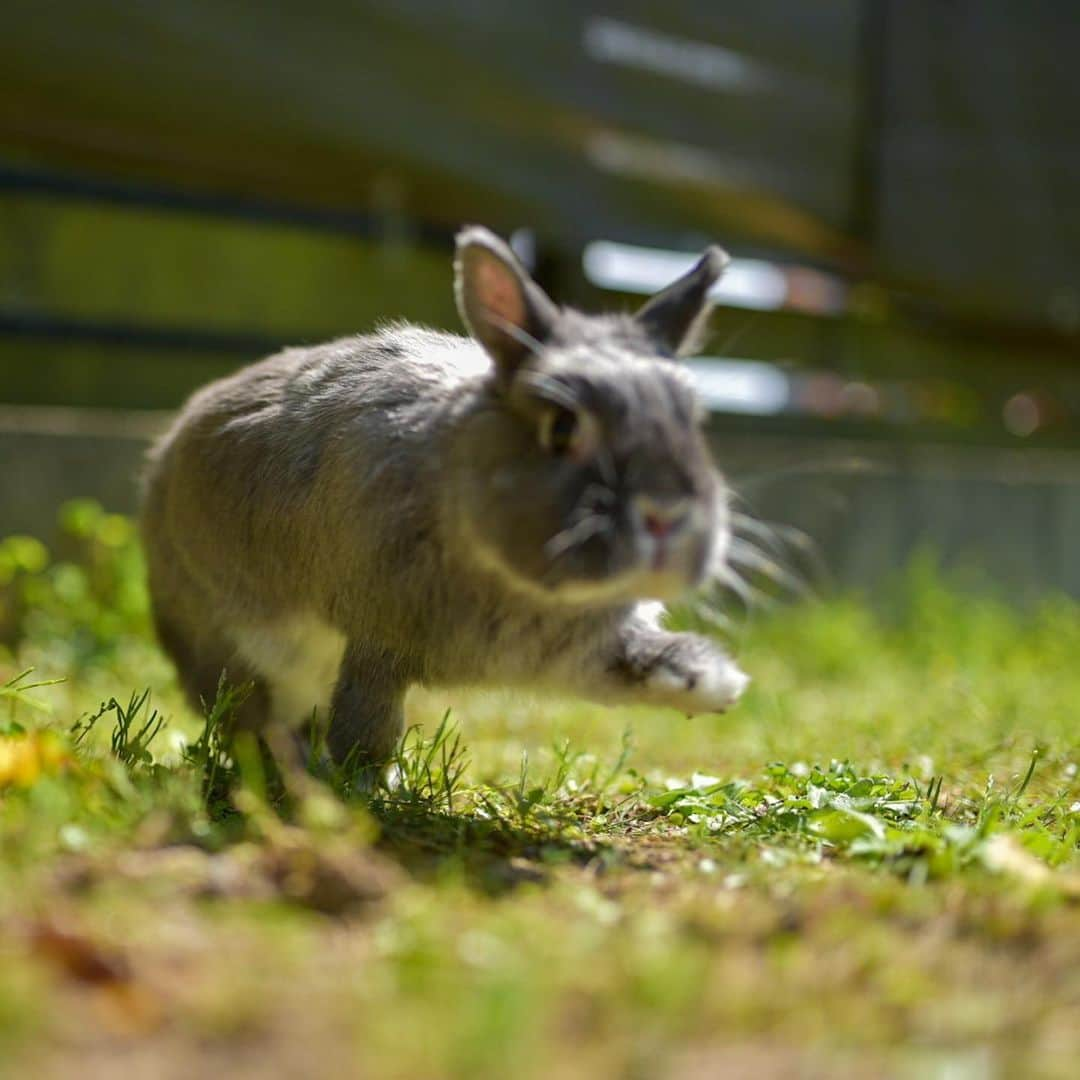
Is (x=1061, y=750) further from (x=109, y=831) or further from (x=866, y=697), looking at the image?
(x=109, y=831)

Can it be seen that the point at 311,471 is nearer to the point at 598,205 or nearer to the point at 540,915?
the point at 540,915

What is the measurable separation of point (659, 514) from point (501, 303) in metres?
0.58

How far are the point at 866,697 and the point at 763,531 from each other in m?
2.11

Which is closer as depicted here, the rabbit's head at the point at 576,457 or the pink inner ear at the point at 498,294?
the rabbit's head at the point at 576,457

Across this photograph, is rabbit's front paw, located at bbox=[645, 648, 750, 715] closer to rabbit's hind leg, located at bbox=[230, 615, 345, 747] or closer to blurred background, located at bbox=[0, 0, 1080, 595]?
rabbit's hind leg, located at bbox=[230, 615, 345, 747]

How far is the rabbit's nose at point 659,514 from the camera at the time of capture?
2.48 meters

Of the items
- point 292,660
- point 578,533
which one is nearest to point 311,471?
point 292,660

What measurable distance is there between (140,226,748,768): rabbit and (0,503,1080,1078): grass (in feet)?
0.90

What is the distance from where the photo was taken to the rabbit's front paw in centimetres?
287

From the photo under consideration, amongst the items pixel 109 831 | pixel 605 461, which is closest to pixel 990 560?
pixel 605 461

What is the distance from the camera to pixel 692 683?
2.87 m

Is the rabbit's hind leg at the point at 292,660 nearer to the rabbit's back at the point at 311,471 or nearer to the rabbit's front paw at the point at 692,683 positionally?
the rabbit's back at the point at 311,471

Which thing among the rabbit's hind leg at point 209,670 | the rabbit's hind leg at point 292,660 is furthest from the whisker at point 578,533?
the rabbit's hind leg at point 209,670

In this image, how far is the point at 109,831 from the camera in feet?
7.12
